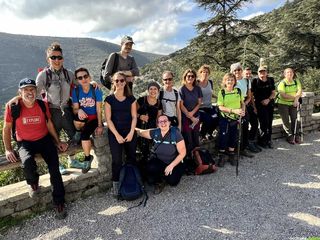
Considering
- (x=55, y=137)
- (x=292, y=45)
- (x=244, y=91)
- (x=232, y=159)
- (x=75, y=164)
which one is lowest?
(x=232, y=159)

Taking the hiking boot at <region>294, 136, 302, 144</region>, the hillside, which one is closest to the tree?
the hillside

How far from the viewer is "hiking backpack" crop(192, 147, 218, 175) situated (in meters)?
5.81

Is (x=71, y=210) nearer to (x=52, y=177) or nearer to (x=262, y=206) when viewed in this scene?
(x=52, y=177)

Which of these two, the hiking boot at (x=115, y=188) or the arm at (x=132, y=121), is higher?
the arm at (x=132, y=121)

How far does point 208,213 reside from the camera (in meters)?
4.39

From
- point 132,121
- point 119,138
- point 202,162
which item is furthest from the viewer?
point 202,162

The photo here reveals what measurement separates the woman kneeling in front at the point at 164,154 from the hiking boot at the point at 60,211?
4.95ft

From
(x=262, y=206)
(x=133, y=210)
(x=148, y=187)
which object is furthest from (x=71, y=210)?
(x=262, y=206)

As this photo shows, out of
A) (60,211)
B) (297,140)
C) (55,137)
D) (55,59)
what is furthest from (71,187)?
(297,140)

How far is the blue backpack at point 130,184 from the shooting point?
15.6ft

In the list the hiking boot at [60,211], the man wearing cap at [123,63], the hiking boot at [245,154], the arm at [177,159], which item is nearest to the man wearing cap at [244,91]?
the hiking boot at [245,154]

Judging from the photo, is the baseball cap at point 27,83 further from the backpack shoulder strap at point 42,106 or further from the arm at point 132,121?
the arm at point 132,121

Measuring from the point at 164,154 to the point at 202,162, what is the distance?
1.12m

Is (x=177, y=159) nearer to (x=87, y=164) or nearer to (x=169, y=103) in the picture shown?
(x=169, y=103)
